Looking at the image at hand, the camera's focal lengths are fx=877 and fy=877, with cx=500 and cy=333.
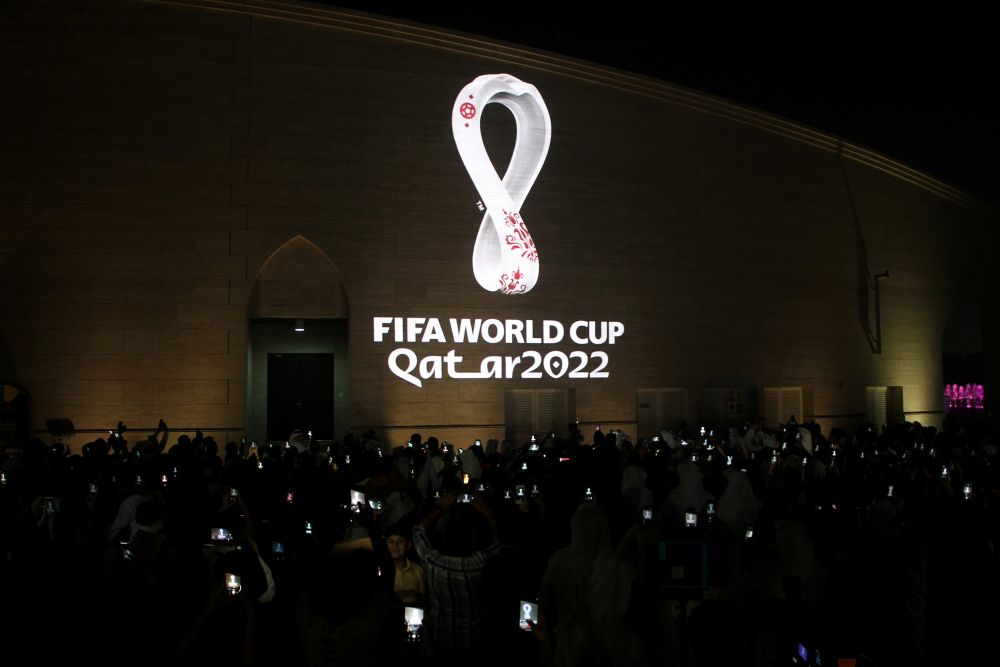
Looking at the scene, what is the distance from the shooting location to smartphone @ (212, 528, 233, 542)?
6.39m

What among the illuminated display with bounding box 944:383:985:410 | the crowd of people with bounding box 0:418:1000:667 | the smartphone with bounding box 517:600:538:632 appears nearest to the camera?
the crowd of people with bounding box 0:418:1000:667

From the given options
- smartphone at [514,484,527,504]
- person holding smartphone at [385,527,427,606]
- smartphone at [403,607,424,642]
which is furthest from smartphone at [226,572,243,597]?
smartphone at [514,484,527,504]

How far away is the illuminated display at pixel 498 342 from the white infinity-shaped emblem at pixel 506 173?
116cm

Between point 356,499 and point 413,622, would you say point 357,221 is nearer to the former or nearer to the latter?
point 356,499

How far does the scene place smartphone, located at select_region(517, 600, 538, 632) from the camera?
4.44m

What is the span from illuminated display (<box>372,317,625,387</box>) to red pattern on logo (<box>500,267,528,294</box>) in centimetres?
96

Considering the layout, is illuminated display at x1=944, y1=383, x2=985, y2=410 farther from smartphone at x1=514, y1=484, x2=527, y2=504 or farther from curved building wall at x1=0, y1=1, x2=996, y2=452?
smartphone at x1=514, y1=484, x2=527, y2=504

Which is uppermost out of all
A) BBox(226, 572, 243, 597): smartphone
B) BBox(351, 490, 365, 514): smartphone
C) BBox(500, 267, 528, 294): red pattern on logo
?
BBox(500, 267, 528, 294): red pattern on logo

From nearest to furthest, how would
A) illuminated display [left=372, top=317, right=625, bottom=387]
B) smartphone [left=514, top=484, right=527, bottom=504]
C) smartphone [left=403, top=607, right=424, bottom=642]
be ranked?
smartphone [left=403, top=607, right=424, bottom=642] < smartphone [left=514, top=484, right=527, bottom=504] < illuminated display [left=372, top=317, right=625, bottom=387]

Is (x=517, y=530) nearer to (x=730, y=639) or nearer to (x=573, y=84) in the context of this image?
(x=730, y=639)

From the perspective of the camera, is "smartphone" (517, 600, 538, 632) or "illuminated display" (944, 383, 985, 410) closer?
"smartphone" (517, 600, 538, 632)

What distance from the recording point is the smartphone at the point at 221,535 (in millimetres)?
6391

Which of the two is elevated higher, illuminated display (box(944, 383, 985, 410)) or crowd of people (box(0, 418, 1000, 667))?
illuminated display (box(944, 383, 985, 410))

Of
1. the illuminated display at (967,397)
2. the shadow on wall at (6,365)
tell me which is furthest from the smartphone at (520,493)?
the illuminated display at (967,397)
